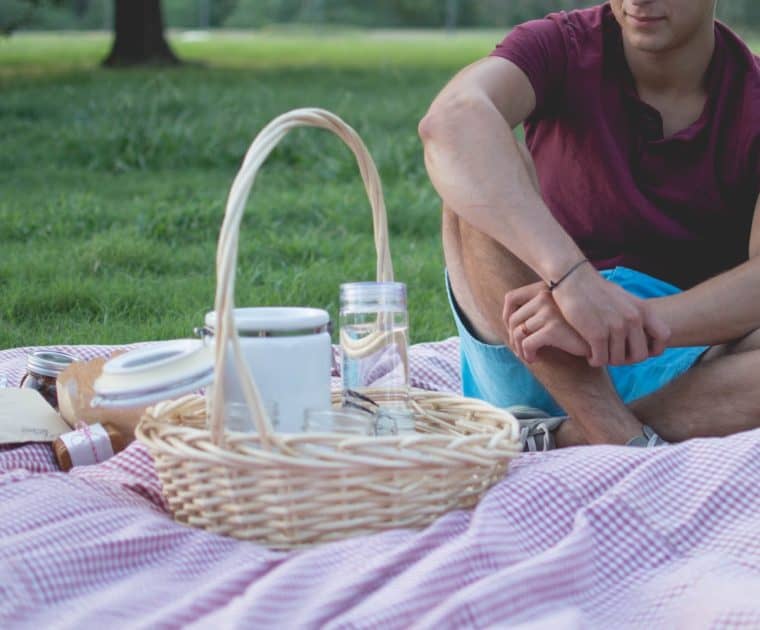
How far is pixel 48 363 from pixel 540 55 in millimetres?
1376

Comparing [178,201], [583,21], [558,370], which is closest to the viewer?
[558,370]

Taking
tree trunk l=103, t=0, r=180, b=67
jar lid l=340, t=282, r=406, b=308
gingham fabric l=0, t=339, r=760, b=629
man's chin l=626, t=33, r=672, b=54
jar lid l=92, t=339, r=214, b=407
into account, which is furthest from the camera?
tree trunk l=103, t=0, r=180, b=67

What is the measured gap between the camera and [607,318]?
2.90 m

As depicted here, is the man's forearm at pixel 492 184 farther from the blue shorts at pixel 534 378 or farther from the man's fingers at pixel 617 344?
the blue shorts at pixel 534 378

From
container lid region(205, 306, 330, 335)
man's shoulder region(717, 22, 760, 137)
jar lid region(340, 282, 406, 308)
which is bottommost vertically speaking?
jar lid region(340, 282, 406, 308)

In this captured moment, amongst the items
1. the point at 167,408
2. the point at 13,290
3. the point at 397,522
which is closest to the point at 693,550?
the point at 397,522

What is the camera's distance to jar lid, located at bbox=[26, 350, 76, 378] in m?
3.34

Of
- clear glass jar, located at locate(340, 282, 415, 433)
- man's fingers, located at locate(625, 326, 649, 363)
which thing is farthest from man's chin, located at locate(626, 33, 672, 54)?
clear glass jar, located at locate(340, 282, 415, 433)

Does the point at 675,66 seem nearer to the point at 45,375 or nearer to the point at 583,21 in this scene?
the point at 583,21

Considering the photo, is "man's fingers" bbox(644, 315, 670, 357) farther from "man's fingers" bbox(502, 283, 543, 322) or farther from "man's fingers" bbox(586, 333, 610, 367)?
"man's fingers" bbox(502, 283, 543, 322)

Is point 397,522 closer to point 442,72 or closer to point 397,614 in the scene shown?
point 397,614

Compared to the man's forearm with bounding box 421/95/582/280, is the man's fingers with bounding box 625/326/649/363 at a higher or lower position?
lower

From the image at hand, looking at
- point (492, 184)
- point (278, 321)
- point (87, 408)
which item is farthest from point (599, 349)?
point (87, 408)

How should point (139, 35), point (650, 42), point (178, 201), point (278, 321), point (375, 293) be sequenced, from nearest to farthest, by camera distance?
point (278, 321) → point (375, 293) → point (650, 42) → point (178, 201) → point (139, 35)
